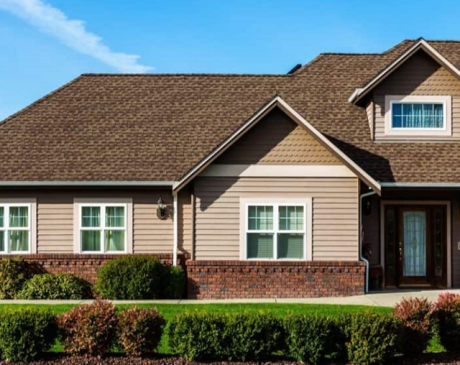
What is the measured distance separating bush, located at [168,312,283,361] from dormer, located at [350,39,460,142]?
1099 cm

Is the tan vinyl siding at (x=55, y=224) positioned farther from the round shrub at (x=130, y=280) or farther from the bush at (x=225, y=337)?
the bush at (x=225, y=337)

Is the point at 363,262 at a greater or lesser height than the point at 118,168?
lesser

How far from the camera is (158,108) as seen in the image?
21.4 meters

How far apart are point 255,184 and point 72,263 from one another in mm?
5577

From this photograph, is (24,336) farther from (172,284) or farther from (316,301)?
(316,301)

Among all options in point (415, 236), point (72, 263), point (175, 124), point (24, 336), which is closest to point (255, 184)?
point (175, 124)

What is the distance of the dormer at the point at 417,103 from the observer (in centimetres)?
1955

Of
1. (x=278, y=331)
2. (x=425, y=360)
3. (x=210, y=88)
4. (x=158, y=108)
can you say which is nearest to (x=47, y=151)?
(x=158, y=108)

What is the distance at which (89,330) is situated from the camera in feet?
32.9

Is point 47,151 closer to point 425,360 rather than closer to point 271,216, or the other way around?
point 271,216

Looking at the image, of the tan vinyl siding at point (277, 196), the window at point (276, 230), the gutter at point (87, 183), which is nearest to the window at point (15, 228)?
the gutter at point (87, 183)

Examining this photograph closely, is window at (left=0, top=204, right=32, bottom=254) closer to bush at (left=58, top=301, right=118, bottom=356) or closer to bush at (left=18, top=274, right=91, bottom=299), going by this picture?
bush at (left=18, top=274, right=91, bottom=299)

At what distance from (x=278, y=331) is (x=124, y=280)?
7.38 meters

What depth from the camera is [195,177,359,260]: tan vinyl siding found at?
17.3 metres
